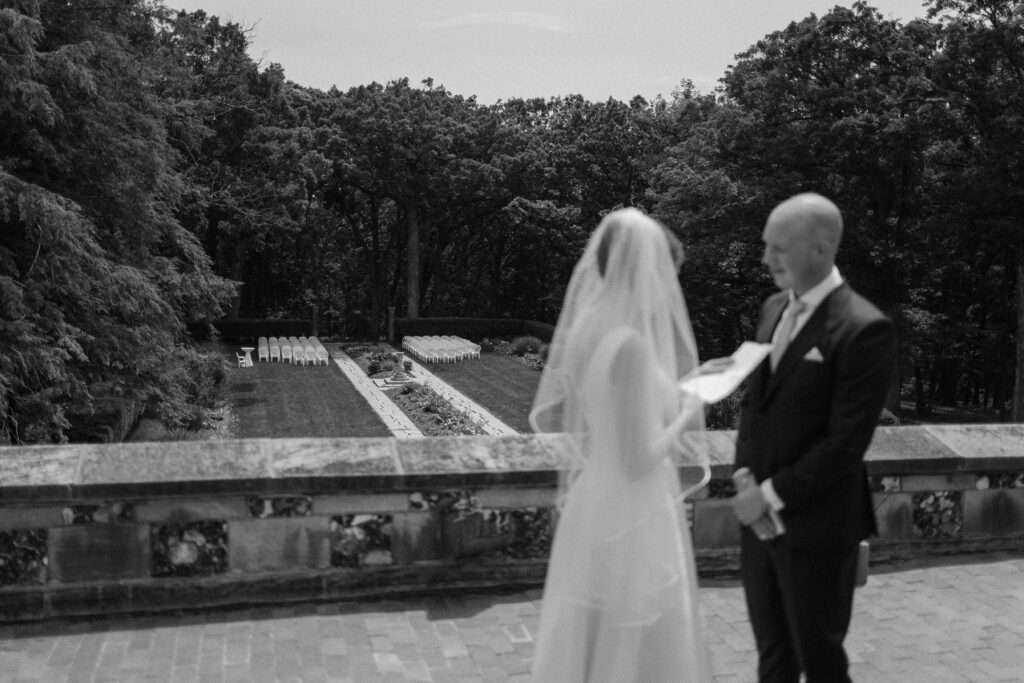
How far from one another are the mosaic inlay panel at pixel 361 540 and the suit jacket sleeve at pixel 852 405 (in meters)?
2.45

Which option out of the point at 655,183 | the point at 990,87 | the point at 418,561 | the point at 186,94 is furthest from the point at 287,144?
the point at 418,561

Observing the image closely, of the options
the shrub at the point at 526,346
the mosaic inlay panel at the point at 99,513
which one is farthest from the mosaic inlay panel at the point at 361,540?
the shrub at the point at 526,346

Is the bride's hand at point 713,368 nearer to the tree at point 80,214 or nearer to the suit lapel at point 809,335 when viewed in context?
the suit lapel at point 809,335

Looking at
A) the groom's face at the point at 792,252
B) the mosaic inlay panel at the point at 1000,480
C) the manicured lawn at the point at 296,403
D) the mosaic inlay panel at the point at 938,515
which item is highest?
the groom's face at the point at 792,252

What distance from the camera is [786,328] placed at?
328cm

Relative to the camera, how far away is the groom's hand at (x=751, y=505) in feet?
10.4

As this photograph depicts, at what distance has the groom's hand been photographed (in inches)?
125

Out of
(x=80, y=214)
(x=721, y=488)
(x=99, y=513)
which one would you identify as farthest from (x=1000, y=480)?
(x=80, y=214)

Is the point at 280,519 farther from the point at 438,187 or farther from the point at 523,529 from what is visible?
the point at 438,187

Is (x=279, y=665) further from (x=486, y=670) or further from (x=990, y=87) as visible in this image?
(x=990, y=87)

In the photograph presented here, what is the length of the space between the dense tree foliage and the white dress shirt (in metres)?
14.1

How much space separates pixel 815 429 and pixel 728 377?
33 cm

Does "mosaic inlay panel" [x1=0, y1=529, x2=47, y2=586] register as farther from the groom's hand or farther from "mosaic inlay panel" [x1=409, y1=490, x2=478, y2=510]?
the groom's hand

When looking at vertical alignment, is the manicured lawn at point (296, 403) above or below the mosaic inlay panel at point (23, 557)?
below
